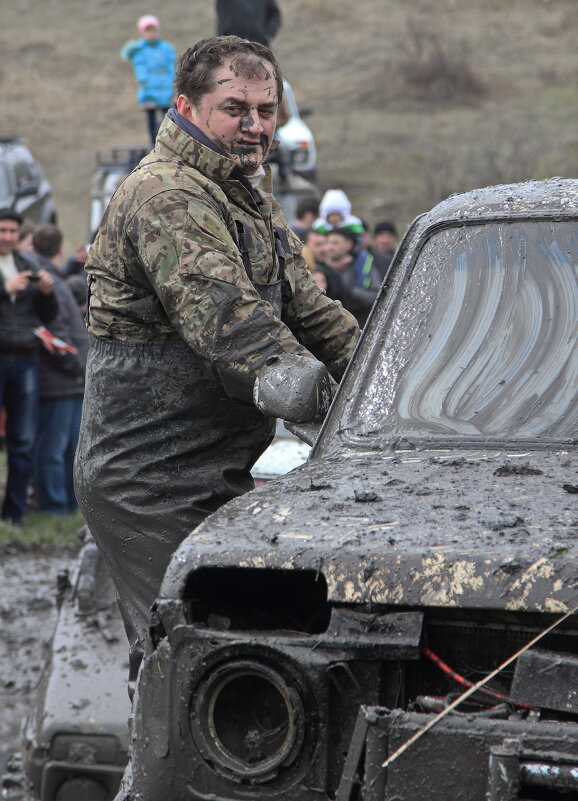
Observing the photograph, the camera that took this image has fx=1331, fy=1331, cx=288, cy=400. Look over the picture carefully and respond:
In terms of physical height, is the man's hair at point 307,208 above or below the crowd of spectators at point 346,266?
above

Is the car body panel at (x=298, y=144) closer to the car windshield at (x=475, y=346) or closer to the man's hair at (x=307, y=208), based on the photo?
the man's hair at (x=307, y=208)

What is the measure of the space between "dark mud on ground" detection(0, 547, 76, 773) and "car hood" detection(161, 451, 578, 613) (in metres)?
2.87

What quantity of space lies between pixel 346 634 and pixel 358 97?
28578mm

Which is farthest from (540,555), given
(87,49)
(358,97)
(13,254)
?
(87,49)

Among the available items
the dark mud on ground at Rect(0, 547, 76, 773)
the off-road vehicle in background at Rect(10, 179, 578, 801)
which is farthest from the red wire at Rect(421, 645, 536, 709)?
the dark mud on ground at Rect(0, 547, 76, 773)

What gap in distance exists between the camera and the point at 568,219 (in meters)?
3.97

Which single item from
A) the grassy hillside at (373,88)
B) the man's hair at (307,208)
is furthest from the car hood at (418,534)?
the grassy hillside at (373,88)

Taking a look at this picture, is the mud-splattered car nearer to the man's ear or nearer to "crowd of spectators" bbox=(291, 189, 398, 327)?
the man's ear

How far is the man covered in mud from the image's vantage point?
3805mm

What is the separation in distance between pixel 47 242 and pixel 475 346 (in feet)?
23.2

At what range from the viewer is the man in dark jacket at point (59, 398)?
950 cm

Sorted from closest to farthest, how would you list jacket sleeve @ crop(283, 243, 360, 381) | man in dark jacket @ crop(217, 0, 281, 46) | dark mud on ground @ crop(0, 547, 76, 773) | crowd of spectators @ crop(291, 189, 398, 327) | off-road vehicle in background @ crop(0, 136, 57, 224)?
1. jacket sleeve @ crop(283, 243, 360, 381)
2. dark mud on ground @ crop(0, 547, 76, 773)
3. crowd of spectators @ crop(291, 189, 398, 327)
4. man in dark jacket @ crop(217, 0, 281, 46)
5. off-road vehicle in background @ crop(0, 136, 57, 224)

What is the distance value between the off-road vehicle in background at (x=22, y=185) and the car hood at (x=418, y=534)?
45.6 ft

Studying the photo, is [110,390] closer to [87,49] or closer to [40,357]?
[40,357]
